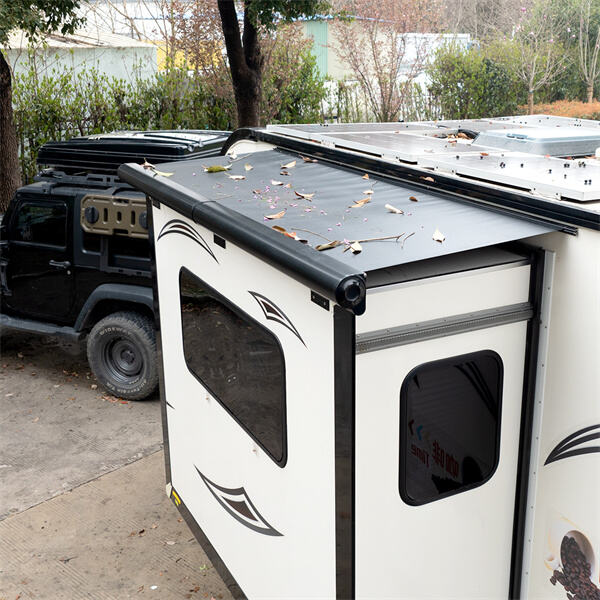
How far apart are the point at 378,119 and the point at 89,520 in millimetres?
11859

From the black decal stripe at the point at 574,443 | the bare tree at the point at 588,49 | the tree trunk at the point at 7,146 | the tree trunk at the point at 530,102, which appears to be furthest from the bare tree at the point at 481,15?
the black decal stripe at the point at 574,443

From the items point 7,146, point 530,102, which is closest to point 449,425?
point 7,146

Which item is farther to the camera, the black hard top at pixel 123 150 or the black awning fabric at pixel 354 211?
the black hard top at pixel 123 150

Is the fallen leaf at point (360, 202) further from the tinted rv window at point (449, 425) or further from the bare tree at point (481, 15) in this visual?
the bare tree at point (481, 15)

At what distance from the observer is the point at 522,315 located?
2.94 metres

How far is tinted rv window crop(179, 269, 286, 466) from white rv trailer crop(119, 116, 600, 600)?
0.01m

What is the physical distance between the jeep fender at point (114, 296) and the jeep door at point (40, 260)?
0.26 metres

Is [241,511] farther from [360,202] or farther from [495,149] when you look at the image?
[495,149]

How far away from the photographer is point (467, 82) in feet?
50.3

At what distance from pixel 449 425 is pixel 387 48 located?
1475 centimetres

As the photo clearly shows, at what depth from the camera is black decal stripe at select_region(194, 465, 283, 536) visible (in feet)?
11.0

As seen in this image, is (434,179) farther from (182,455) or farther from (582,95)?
(582,95)

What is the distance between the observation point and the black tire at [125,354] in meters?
6.71

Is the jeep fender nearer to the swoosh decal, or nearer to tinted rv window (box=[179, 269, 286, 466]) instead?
tinted rv window (box=[179, 269, 286, 466])
